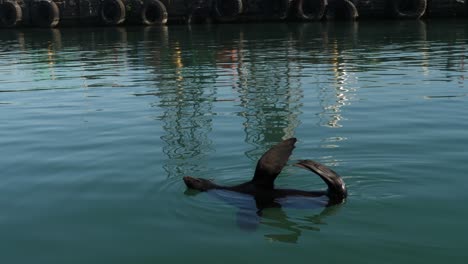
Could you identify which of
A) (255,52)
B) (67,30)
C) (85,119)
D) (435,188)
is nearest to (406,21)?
(255,52)

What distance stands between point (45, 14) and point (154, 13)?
7.91 metres

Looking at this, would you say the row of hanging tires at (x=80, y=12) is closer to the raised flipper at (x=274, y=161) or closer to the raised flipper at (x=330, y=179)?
the raised flipper at (x=274, y=161)

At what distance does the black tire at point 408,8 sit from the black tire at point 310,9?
13.9 ft

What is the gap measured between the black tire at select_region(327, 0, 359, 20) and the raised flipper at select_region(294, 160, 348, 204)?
3318 centimetres

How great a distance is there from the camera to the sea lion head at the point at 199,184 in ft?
21.1

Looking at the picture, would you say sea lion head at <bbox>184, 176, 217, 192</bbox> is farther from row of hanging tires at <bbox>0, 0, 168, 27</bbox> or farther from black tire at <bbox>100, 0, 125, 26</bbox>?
black tire at <bbox>100, 0, 125, 26</bbox>

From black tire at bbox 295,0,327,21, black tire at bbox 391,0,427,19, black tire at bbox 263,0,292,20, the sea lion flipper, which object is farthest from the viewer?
black tire at bbox 263,0,292,20

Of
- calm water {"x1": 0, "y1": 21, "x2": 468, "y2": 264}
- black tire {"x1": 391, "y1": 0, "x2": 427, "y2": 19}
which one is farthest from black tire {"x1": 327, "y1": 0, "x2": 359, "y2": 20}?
calm water {"x1": 0, "y1": 21, "x2": 468, "y2": 264}

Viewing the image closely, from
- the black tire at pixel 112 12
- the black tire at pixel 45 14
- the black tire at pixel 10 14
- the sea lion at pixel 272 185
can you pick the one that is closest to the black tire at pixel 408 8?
the black tire at pixel 112 12

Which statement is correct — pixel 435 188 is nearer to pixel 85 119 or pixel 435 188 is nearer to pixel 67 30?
pixel 85 119

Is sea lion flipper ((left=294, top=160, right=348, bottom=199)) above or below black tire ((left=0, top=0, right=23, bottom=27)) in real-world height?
below

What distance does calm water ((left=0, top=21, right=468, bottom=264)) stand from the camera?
537cm

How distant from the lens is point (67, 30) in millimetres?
41219

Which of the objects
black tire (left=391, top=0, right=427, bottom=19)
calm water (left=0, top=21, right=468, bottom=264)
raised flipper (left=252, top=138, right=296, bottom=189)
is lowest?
calm water (left=0, top=21, right=468, bottom=264)
